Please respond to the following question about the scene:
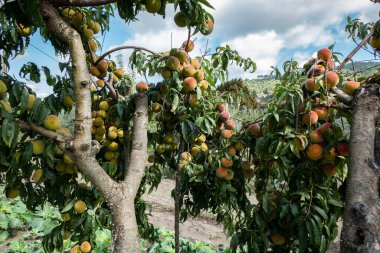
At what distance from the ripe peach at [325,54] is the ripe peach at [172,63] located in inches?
30.8

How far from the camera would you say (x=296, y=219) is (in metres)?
1.40

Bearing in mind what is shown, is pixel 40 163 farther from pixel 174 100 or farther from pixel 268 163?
pixel 268 163

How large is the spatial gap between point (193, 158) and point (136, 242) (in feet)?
3.74

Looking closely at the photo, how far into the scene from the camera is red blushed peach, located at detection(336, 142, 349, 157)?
1.43 meters

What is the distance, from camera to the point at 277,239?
5.14ft

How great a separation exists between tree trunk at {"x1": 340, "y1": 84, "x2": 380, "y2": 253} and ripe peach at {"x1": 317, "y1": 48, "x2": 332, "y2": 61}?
54cm

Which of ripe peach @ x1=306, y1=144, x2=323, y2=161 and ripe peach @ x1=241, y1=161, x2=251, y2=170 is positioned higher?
ripe peach @ x1=306, y1=144, x2=323, y2=161

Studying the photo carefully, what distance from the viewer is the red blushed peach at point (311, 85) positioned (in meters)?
1.52

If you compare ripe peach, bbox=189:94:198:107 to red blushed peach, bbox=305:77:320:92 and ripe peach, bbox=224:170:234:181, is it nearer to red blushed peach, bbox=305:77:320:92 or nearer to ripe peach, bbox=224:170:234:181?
ripe peach, bbox=224:170:234:181

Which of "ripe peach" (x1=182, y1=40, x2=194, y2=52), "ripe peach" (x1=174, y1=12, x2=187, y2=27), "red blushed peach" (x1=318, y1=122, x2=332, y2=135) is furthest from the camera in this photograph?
"ripe peach" (x1=182, y1=40, x2=194, y2=52)

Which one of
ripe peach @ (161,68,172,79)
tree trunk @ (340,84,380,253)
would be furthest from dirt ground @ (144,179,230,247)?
tree trunk @ (340,84,380,253)

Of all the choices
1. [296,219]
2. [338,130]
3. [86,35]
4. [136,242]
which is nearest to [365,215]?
[296,219]

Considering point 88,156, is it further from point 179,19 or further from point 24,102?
point 179,19

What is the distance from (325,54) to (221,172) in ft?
3.01
